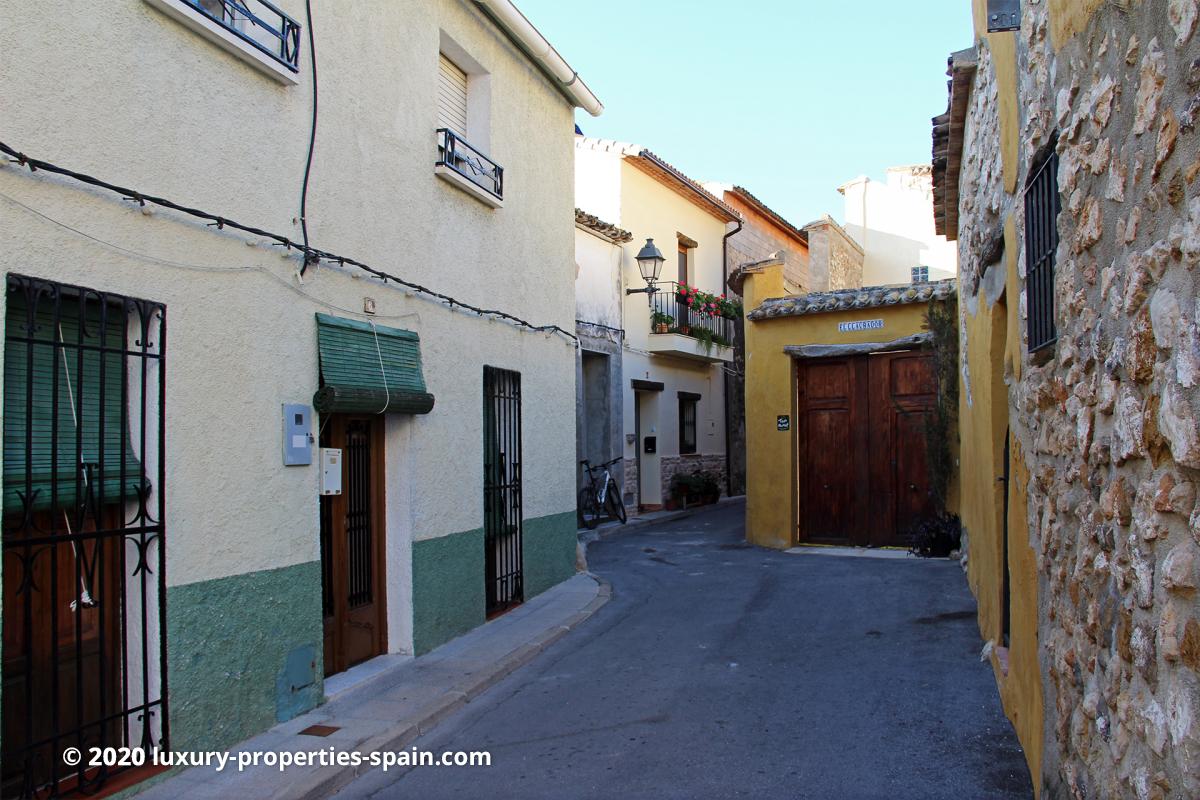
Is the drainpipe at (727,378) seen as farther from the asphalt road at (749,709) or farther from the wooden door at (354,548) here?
the wooden door at (354,548)

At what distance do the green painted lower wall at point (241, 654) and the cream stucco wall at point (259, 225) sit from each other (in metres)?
0.13

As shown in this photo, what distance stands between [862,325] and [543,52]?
5896 millimetres

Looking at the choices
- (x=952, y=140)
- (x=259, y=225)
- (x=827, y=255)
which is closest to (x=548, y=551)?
(x=259, y=225)

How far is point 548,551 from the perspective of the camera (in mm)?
9578

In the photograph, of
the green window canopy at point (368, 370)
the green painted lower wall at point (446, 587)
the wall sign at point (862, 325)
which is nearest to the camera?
the green window canopy at point (368, 370)

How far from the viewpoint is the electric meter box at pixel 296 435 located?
5.33m

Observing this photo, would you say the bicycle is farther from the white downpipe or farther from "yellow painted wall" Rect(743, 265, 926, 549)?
the white downpipe

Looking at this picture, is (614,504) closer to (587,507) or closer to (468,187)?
(587,507)

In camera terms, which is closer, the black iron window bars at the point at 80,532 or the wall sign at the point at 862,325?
the black iron window bars at the point at 80,532

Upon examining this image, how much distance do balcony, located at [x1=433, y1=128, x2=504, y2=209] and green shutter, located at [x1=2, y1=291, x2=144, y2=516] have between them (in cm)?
356

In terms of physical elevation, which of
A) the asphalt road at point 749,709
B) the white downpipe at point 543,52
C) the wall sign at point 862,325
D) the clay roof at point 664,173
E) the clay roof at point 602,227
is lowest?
the asphalt road at point 749,709

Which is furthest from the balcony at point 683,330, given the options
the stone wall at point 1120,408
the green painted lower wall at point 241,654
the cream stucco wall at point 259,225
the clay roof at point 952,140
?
the stone wall at point 1120,408

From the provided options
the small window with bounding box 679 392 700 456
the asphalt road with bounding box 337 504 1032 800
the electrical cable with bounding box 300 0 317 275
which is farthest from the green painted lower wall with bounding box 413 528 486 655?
the small window with bounding box 679 392 700 456

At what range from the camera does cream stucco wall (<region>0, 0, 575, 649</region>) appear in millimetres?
4035
